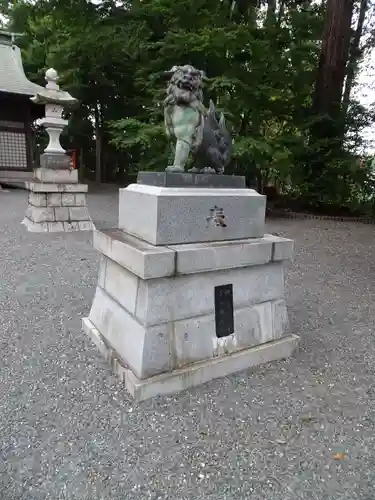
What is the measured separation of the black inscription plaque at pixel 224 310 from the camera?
2.27 m

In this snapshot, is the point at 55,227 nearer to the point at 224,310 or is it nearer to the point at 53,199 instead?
the point at 53,199

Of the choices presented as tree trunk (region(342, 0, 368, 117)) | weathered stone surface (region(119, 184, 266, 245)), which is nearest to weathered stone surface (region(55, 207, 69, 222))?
weathered stone surface (region(119, 184, 266, 245))

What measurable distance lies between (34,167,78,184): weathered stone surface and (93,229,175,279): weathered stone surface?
454 cm

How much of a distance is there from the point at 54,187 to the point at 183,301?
4.97m

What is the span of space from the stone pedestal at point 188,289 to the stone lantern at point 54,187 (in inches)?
166

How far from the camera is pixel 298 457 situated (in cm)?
167

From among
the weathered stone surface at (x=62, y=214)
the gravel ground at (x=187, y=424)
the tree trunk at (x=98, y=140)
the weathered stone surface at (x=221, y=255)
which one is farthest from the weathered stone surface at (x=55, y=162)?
the tree trunk at (x=98, y=140)

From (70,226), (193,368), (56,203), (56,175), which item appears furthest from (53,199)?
(193,368)

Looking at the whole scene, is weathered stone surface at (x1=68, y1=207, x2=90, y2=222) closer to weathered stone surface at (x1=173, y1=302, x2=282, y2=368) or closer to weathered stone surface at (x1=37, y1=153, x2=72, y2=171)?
weathered stone surface at (x1=37, y1=153, x2=72, y2=171)

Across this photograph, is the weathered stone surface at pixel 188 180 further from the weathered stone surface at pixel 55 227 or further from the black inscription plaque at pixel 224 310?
the weathered stone surface at pixel 55 227

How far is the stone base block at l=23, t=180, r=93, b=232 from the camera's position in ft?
20.6

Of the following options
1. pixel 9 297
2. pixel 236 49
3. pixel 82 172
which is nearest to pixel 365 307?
pixel 9 297

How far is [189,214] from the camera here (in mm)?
2143

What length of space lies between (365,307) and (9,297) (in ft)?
11.6
